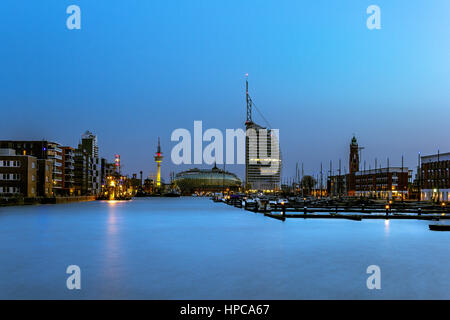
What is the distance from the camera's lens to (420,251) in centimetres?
2723

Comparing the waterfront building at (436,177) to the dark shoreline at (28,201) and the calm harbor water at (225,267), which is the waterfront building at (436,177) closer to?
the dark shoreline at (28,201)

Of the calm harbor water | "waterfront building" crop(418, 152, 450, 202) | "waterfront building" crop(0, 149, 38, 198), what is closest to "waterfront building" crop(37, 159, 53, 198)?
"waterfront building" crop(0, 149, 38, 198)

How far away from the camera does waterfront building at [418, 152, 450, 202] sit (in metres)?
136

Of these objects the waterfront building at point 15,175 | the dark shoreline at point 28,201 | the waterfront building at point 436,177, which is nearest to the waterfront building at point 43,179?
the dark shoreline at point 28,201

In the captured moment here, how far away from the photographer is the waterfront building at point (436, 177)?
13638cm

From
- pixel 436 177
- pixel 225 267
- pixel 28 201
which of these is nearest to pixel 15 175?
pixel 28 201

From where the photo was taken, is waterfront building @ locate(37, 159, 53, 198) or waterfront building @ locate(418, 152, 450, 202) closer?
waterfront building @ locate(418, 152, 450, 202)

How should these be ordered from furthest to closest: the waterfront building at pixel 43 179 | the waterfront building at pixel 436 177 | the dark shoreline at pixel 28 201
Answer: the waterfront building at pixel 43 179, the waterfront building at pixel 436 177, the dark shoreline at pixel 28 201

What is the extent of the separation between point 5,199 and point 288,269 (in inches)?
3995

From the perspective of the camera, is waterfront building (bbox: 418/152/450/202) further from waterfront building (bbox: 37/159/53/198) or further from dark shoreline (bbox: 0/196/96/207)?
waterfront building (bbox: 37/159/53/198)
